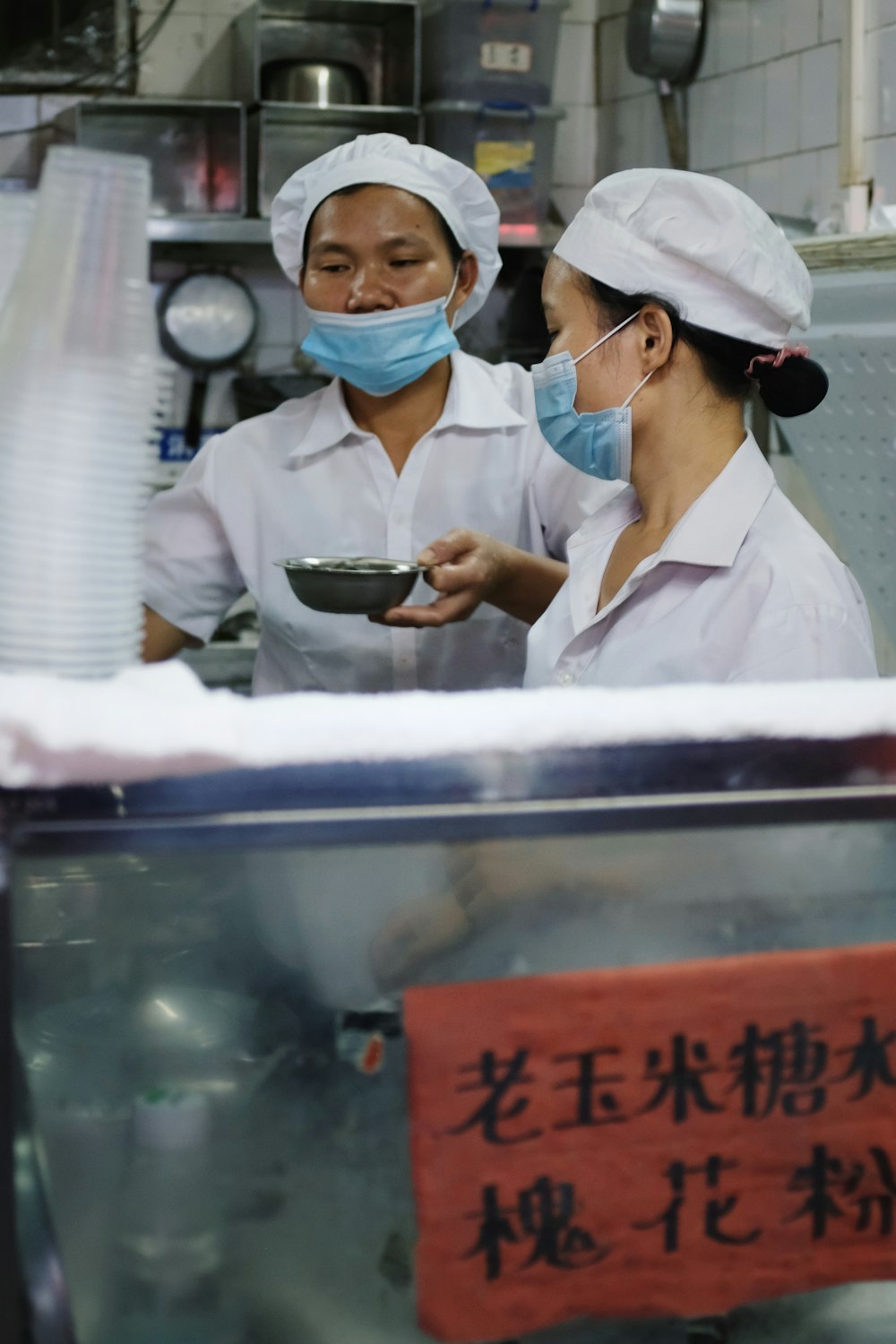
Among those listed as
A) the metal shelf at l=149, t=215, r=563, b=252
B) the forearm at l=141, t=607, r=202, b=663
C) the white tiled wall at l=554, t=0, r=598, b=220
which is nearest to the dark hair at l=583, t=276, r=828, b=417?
the forearm at l=141, t=607, r=202, b=663

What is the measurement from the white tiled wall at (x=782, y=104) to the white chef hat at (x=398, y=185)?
1408 mm

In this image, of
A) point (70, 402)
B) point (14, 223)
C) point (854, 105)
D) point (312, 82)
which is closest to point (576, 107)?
point (312, 82)

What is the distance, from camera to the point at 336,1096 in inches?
30.5

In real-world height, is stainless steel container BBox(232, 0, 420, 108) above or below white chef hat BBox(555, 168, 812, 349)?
above

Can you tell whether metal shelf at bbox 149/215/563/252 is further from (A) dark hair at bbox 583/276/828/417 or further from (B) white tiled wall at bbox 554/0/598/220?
(A) dark hair at bbox 583/276/828/417

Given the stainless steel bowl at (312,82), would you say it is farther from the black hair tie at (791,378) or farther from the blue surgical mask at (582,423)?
the black hair tie at (791,378)

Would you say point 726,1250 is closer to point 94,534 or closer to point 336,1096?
point 336,1096

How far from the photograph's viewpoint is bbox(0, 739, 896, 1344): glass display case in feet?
2.41

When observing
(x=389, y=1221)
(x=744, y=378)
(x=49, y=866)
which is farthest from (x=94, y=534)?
(x=744, y=378)

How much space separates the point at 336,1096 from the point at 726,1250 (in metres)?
0.25

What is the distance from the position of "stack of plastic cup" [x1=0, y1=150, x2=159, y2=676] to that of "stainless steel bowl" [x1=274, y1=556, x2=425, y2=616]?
0.66 meters

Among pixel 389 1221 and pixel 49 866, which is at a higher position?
pixel 49 866

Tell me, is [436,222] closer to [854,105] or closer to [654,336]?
[654,336]

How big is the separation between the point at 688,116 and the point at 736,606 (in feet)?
11.0
